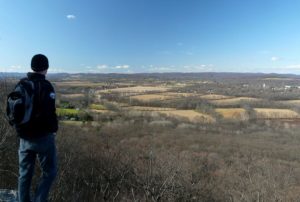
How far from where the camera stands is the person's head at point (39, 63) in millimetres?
3604

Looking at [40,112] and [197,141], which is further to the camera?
[197,141]

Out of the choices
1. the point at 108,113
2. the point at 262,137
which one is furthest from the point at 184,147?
the point at 108,113

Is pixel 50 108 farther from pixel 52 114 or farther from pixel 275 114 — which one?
pixel 275 114

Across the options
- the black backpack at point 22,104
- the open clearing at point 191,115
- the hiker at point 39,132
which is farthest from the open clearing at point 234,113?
the black backpack at point 22,104

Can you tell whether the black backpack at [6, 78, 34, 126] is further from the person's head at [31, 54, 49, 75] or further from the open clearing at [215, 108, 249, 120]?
the open clearing at [215, 108, 249, 120]

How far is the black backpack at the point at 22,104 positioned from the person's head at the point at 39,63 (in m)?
0.17

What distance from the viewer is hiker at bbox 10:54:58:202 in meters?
3.49

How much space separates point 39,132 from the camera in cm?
352

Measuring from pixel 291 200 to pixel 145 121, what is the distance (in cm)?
3677

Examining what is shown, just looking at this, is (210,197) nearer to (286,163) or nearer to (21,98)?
(21,98)

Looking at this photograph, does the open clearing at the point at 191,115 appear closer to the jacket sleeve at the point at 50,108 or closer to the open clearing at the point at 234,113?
the open clearing at the point at 234,113

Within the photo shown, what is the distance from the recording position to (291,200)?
17.6 m

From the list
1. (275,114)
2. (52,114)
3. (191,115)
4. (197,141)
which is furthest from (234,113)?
(52,114)

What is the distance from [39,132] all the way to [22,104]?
321 millimetres
